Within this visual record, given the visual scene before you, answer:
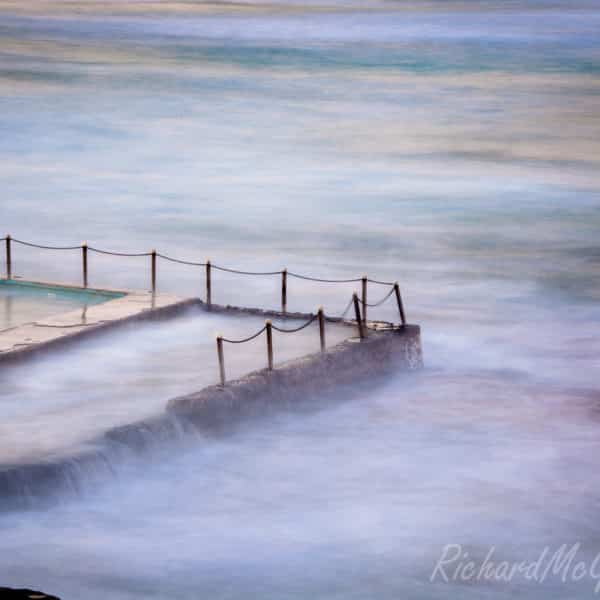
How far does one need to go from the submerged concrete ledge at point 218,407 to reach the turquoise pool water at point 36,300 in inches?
94.2

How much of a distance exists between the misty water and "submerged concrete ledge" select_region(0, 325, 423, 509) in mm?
132

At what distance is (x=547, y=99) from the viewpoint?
197 ft

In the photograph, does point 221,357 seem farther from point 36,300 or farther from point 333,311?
point 333,311

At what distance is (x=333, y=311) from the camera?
60.2 feet

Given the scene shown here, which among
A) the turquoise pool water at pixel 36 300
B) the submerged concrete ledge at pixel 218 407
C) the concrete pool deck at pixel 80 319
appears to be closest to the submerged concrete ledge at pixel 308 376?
the submerged concrete ledge at pixel 218 407

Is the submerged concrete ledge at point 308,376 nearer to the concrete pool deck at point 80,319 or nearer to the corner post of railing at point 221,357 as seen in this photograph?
the corner post of railing at point 221,357

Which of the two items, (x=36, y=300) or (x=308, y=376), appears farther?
(x=36, y=300)

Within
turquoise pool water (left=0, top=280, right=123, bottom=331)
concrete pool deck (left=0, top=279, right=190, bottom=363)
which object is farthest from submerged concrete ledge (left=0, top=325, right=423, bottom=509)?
turquoise pool water (left=0, top=280, right=123, bottom=331)

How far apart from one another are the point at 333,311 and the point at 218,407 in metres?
6.83

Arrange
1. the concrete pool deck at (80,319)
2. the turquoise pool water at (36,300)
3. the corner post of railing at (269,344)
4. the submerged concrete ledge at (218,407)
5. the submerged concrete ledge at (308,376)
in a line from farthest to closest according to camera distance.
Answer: the turquoise pool water at (36,300), the concrete pool deck at (80,319), the corner post of railing at (269,344), the submerged concrete ledge at (308,376), the submerged concrete ledge at (218,407)

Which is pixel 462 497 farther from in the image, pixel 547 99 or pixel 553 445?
pixel 547 99

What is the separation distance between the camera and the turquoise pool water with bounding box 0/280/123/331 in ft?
44.5

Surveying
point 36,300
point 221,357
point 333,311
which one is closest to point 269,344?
point 221,357

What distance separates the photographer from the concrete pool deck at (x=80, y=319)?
40.4 ft
